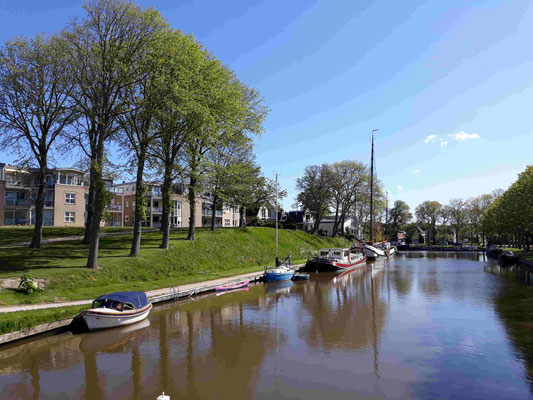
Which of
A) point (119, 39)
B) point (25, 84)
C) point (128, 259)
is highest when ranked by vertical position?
point (119, 39)

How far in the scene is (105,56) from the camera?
1150 inches

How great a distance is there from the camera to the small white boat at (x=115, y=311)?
20172mm

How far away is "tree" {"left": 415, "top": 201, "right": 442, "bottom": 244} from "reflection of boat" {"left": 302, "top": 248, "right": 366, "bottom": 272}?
306ft

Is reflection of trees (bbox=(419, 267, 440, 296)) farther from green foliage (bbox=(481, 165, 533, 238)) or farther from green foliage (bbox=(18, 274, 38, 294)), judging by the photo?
green foliage (bbox=(18, 274, 38, 294))

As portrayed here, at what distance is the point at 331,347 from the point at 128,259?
21.7 metres

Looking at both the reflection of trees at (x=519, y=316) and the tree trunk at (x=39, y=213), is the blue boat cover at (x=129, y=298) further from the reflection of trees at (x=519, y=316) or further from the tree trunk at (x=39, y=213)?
the reflection of trees at (x=519, y=316)

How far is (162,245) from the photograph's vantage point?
131ft

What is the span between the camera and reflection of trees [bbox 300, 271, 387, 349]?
1966 centimetres

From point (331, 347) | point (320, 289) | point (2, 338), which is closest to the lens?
point (2, 338)

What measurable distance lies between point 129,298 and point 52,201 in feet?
166

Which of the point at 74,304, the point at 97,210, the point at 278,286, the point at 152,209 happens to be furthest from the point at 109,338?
the point at 152,209

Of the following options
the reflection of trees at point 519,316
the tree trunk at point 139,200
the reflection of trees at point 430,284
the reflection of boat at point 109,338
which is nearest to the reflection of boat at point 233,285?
the tree trunk at point 139,200

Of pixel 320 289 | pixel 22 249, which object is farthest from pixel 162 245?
pixel 320 289

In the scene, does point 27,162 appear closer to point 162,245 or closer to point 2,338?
point 162,245
